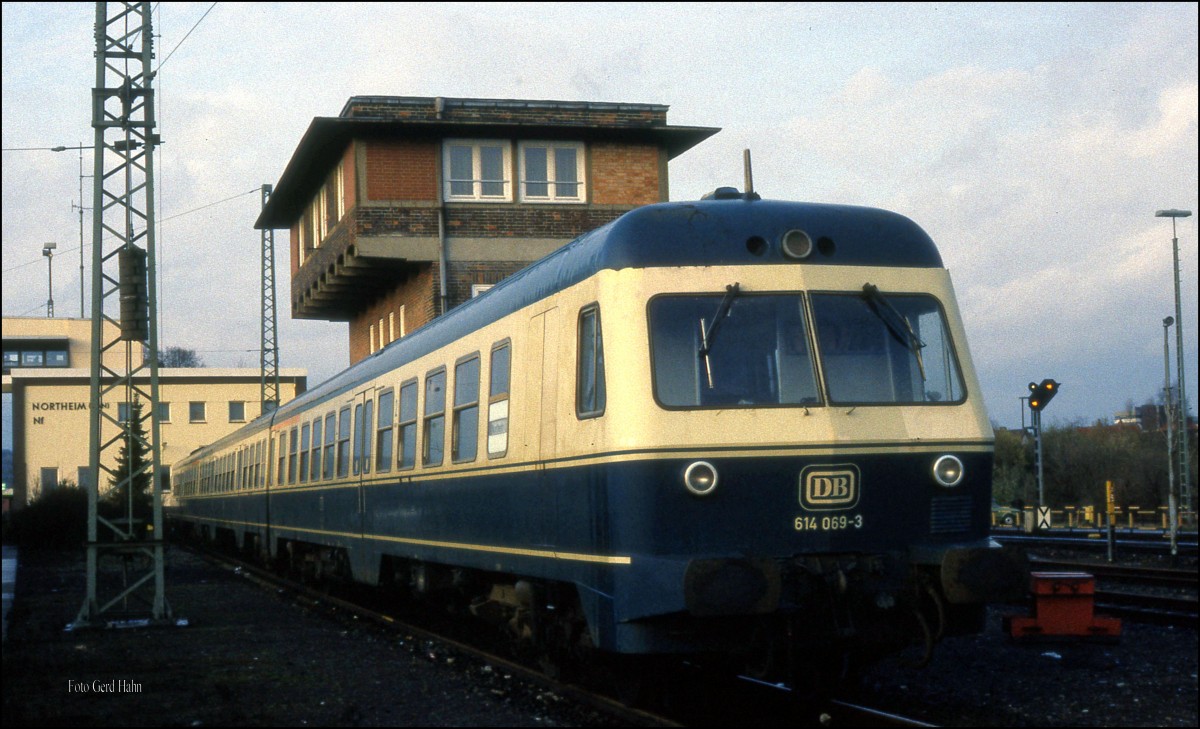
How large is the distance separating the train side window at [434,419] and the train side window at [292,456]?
8.46 metres

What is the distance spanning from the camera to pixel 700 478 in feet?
24.6

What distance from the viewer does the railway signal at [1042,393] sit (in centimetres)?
1888

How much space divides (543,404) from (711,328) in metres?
1.50

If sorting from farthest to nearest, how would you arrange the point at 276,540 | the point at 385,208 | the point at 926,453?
the point at 385,208, the point at 276,540, the point at 926,453

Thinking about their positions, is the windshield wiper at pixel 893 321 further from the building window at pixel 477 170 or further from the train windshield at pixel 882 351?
the building window at pixel 477 170

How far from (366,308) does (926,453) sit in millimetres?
27800

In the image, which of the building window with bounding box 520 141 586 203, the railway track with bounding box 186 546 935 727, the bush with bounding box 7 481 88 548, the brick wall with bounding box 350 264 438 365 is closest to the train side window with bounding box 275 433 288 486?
the brick wall with bounding box 350 264 438 365

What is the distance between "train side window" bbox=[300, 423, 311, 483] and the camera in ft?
62.3

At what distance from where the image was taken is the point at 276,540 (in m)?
22.4

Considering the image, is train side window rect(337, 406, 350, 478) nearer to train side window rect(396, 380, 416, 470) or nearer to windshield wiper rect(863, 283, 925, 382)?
train side window rect(396, 380, 416, 470)

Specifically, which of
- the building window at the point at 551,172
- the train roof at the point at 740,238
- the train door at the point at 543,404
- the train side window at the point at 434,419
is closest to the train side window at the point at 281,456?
the building window at the point at 551,172

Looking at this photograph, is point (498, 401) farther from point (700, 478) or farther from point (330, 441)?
point (330, 441)

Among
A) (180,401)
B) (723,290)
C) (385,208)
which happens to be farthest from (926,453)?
(180,401)

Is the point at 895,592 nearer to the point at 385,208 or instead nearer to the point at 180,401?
the point at 385,208
